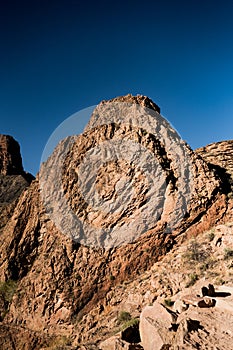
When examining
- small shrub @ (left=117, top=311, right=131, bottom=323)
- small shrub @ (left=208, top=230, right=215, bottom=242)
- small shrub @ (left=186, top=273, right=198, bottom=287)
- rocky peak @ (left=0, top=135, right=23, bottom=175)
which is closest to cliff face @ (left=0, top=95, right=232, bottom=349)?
small shrub @ (left=208, top=230, right=215, bottom=242)

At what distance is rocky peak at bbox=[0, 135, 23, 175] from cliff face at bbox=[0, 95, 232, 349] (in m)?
38.3

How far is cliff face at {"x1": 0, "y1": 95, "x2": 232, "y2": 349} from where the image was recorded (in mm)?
18172

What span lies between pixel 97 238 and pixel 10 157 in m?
46.2

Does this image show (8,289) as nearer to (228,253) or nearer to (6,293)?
(6,293)

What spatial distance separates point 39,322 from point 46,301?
120 centimetres

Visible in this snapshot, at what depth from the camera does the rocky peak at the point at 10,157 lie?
5905 centimetres

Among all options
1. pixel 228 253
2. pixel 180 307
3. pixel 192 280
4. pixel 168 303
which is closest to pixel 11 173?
pixel 192 280

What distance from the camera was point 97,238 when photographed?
64.4ft

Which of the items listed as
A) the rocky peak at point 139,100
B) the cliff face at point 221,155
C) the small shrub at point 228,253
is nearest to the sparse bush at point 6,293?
the small shrub at point 228,253

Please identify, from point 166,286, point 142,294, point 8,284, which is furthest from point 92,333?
point 8,284

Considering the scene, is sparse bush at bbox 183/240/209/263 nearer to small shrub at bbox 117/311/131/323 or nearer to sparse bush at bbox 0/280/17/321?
small shrub at bbox 117/311/131/323

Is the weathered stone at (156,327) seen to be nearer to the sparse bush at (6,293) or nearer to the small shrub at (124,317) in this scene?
the small shrub at (124,317)

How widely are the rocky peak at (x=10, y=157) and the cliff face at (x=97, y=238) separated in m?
38.3

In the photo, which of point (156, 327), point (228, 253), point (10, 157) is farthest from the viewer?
point (10, 157)
